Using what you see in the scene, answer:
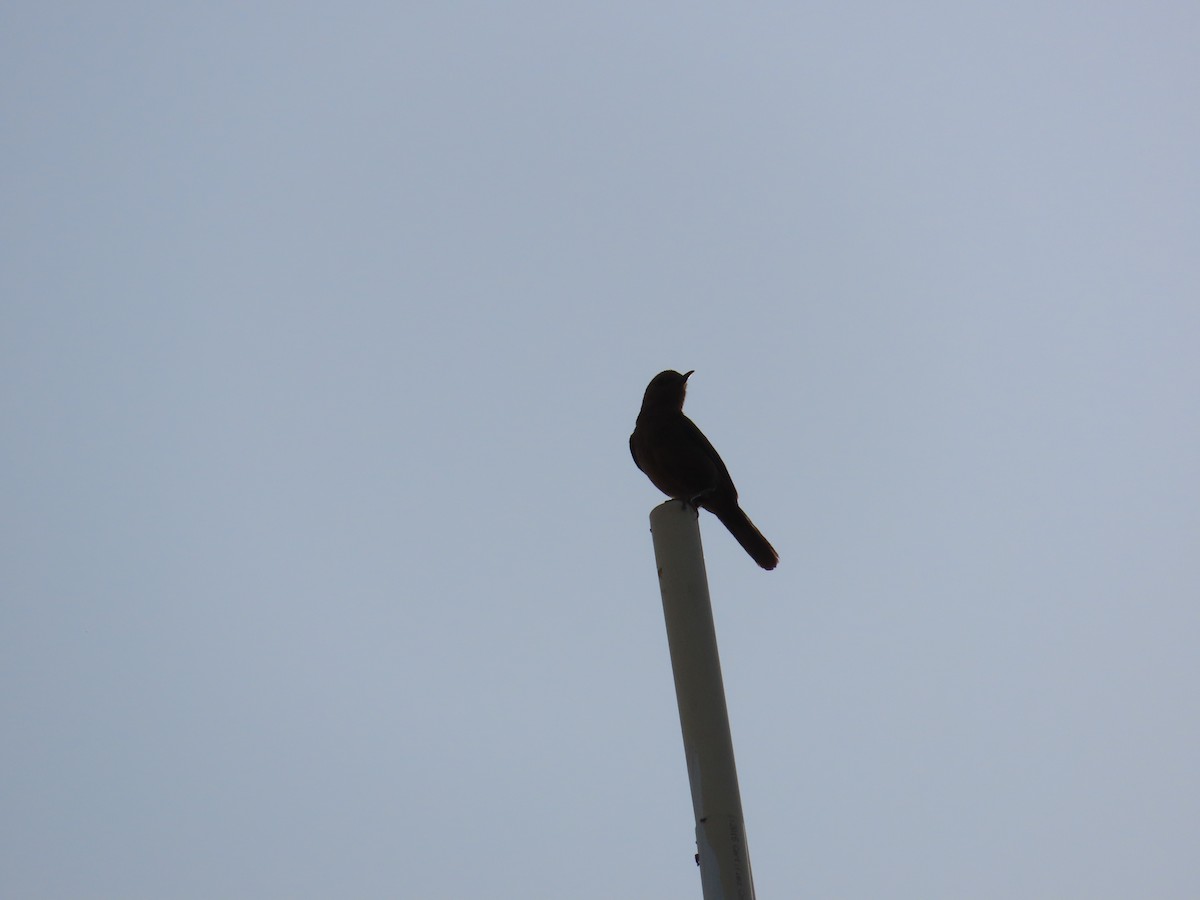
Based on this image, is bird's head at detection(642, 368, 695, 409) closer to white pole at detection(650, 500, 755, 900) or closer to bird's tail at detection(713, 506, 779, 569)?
bird's tail at detection(713, 506, 779, 569)

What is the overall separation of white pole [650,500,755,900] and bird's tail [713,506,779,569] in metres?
2.81

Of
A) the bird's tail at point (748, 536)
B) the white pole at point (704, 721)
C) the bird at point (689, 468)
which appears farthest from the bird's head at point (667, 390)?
the white pole at point (704, 721)

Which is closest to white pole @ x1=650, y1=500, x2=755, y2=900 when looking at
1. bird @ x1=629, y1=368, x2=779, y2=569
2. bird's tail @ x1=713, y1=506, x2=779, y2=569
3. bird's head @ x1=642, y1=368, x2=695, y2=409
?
bird @ x1=629, y1=368, x2=779, y2=569

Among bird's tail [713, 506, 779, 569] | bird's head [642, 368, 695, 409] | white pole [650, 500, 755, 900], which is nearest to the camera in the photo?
white pole [650, 500, 755, 900]

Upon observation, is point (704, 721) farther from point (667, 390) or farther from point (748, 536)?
point (667, 390)

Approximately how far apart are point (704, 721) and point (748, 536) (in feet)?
10.3

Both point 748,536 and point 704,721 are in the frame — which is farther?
point 748,536

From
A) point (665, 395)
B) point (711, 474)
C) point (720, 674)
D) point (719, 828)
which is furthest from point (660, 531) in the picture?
point (665, 395)

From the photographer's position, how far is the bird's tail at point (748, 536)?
5.78 meters

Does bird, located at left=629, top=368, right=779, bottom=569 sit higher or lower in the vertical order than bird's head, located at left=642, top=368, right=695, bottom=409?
lower

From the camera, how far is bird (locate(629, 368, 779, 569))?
5801 millimetres

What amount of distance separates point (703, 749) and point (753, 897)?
1.15ft

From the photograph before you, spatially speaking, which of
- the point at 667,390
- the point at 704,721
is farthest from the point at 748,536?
the point at 704,721

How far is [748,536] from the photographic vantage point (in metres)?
5.81
